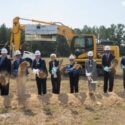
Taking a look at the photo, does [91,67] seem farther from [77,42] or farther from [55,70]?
[77,42]

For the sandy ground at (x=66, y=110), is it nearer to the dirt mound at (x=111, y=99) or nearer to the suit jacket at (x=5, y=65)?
the dirt mound at (x=111, y=99)

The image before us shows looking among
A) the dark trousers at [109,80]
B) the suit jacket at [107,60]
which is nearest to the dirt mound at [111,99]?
the dark trousers at [109,80]

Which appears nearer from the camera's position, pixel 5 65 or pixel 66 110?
pixel 66 110

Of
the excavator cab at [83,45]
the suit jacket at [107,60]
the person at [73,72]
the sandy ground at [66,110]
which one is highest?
the excavator cab at [83,45]

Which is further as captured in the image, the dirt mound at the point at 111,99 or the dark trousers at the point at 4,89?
the dirt mound at the point at 111,99

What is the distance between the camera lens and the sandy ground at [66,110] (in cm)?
1072

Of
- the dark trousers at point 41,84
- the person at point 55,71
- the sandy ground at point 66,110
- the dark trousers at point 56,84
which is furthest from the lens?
the dark trousers at point 56,84

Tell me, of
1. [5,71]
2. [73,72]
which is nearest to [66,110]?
[5,71]

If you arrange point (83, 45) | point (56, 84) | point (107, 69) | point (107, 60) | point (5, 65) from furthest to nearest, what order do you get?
point (83, 45), point (107, 60), point (107, 69), point (56, 84), point (5, 65)

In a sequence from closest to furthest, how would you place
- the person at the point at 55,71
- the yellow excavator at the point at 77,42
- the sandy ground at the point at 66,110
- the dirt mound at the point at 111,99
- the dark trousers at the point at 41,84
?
the sandy ground at the point at 66,110 → the dirt mound at the point at 111,99 → the dark trousers at the point at 41,84 → the person at the point at 55,71 → the yellow excavator at the point at 77,42

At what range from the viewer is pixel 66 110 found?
1190cm

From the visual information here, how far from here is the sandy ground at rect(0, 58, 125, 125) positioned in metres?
10.7

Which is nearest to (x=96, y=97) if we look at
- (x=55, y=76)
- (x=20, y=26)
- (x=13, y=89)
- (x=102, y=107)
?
(x=102, y=107)

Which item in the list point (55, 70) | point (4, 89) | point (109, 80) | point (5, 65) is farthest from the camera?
point (109, 80)
